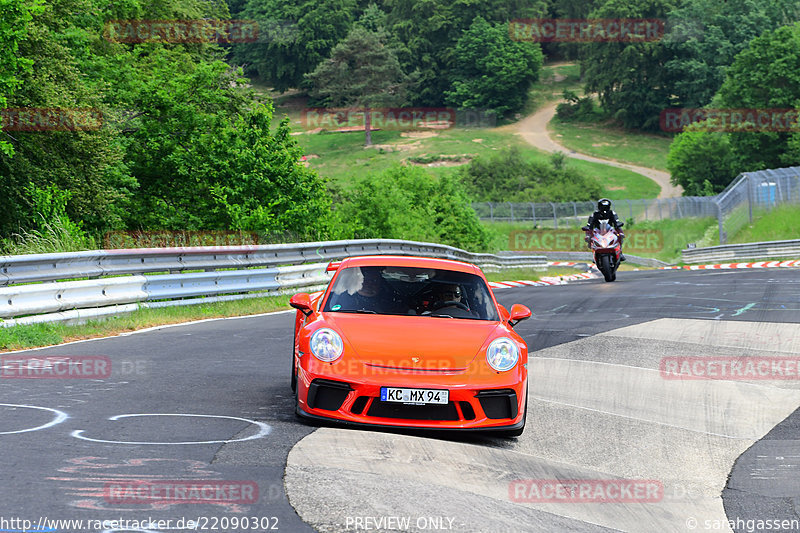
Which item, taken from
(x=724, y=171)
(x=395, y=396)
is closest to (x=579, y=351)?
(x=395, y=396)

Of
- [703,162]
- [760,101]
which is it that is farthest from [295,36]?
[760,101]

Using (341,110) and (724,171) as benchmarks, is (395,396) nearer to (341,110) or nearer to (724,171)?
(724,171)

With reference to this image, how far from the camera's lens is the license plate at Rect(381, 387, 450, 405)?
22.5 feet

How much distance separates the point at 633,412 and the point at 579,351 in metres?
3.29

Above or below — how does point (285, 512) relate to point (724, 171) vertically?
above

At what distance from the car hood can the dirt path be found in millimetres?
90832

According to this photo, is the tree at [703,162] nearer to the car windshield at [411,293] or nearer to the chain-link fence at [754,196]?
the chain-link fence at [754,196]

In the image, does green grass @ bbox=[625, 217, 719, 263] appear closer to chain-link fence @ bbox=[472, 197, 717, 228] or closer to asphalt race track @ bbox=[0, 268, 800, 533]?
chain-link fence @ bbox=[472, 197, 717, 228]

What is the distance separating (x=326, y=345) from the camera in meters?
7.19

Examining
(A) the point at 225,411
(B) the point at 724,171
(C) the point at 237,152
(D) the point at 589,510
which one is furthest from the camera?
(B) the point at 724,171

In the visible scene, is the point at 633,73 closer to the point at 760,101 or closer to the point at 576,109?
the point at 576,109

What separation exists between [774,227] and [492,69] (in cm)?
9115

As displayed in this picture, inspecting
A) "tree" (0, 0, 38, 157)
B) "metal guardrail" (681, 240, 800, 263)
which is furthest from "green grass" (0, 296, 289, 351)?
"metal guardrail" (681, 240, 800, 263)

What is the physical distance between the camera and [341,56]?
5207 inches
